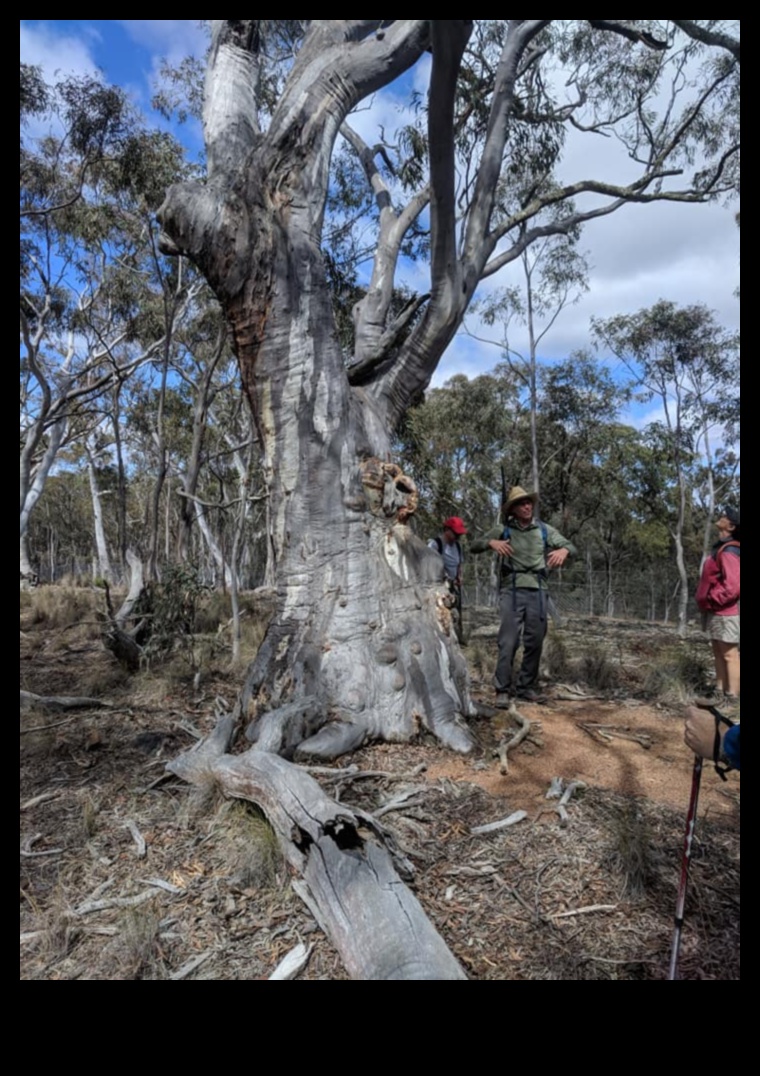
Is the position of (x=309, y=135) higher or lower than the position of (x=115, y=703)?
higher

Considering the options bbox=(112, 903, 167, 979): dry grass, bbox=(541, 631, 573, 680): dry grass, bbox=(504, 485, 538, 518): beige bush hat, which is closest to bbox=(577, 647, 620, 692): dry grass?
bbox=(541, 631, 573, 680): dry grass

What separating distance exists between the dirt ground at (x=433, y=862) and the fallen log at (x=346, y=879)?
8 centimetres

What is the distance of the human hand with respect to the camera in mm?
1720

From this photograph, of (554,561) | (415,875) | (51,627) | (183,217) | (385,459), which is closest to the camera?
(415,875)

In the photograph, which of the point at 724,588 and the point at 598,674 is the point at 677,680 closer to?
the point at 598,674

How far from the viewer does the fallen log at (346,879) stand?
1810 millimetres

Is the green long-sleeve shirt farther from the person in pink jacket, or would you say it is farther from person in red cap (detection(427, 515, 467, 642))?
person in red cap (detection(427, 515, 467, 642))

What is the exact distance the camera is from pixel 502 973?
1.89 m

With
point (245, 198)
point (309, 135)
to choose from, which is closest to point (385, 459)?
point (245, 198)

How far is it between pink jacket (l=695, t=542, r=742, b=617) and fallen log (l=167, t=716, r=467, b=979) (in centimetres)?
374

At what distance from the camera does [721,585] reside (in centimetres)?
495

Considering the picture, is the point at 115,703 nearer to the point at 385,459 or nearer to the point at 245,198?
the point at 385,459

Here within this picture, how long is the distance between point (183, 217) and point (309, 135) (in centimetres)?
111

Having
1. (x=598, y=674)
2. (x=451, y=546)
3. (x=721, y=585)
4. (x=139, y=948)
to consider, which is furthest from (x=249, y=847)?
(x=451, y=546)
